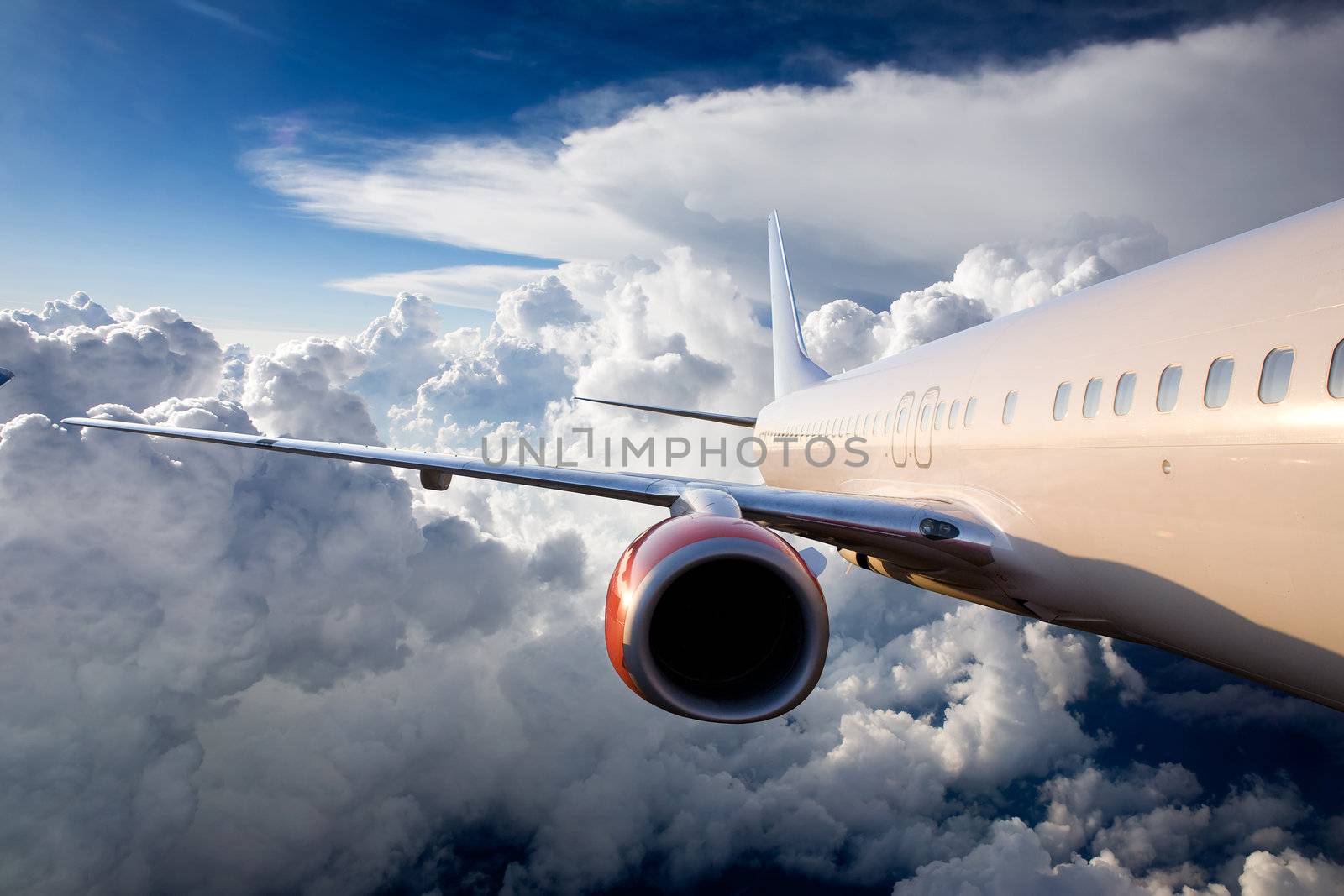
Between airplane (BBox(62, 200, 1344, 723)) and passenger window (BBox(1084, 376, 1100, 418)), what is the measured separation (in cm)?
3

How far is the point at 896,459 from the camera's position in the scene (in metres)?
12.7

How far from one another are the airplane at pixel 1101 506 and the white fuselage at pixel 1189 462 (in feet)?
0.07

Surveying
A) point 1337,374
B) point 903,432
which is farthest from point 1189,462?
point 903,432

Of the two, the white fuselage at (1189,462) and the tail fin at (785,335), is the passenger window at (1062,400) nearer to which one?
the white fuselage at (1189,462)

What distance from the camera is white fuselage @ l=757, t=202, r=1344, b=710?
18.4 ft

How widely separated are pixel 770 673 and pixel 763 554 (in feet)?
4.53

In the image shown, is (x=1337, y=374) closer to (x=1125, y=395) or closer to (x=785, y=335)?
(x=1125, y=395)

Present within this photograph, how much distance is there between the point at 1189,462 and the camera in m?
6.44

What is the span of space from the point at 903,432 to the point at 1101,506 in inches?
203

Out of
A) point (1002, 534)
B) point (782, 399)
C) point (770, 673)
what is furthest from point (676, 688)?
point (782, 399)

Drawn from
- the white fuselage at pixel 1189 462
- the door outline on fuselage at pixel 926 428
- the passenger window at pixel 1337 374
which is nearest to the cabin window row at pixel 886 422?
the door outline on fuselage at pixel 926 428

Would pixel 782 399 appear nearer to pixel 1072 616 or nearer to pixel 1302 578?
pixel 1072 616

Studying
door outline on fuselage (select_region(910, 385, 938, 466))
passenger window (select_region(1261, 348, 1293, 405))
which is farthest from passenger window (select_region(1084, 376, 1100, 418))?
door outline on fuselage (select_region(910, 385, 938, 466))

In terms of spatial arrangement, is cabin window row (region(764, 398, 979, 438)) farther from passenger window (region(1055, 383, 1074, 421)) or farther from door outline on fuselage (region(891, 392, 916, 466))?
passenger window (region(1055, 383, 1074, 421))
